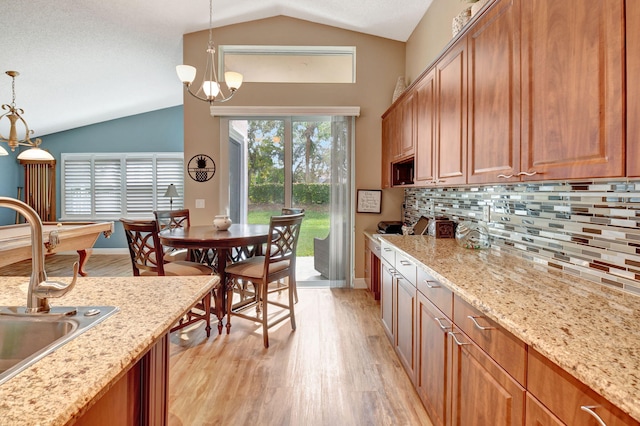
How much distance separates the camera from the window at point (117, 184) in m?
6.63

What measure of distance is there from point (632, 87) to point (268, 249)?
2.30 metres

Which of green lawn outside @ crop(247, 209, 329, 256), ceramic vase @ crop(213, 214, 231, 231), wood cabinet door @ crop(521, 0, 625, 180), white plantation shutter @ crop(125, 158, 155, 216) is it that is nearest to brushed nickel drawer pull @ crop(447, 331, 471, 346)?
wood cabinet door @ crop(521, 0, 625, 180)

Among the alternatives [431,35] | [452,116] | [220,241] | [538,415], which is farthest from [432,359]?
[431,35]

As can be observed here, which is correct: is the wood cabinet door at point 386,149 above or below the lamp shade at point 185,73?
below

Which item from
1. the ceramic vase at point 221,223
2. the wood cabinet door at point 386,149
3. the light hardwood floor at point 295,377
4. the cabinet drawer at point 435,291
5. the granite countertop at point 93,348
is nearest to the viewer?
the granite countertop at point 93,348

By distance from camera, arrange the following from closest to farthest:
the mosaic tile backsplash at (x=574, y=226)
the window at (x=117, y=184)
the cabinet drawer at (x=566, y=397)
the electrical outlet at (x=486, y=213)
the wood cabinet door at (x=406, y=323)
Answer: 1. the cabinet drawer at (x=566, y=397)
2. the mosaic tile backsplash at (x=574, y=226)
3. the wood cabinet door at (x=406, y=323)
4. the electrical outlet at (x=486, y=213)
5. the window at (x=117, y=184)

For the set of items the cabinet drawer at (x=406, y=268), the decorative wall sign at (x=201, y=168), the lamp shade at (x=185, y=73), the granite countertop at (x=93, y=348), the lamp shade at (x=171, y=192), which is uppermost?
the lamp shade at (x=185, y=73)

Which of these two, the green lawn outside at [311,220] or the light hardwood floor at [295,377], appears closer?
the light hardwood floor at [295,377]

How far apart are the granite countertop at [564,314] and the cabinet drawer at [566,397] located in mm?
63

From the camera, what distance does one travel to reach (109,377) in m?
0.62

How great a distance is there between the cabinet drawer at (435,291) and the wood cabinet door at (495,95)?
0.60 metres

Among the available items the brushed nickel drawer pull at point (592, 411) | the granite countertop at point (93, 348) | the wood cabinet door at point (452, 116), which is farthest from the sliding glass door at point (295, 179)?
the brushed nickel drawer pull at point (592, 411)

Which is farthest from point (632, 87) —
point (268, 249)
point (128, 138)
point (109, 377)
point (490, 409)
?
point (128, 138)

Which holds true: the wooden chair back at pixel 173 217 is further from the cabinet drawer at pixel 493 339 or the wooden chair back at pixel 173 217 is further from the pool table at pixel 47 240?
the cabinet drawer at pixel 493 339
